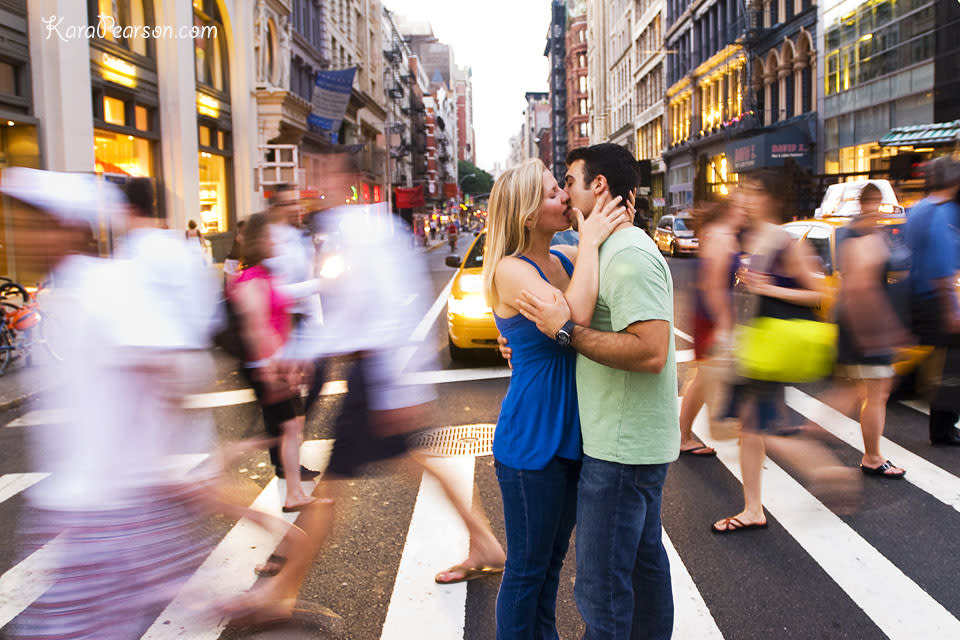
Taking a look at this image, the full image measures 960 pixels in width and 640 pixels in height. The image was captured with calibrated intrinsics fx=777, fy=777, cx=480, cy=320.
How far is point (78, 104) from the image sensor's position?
16.2 m

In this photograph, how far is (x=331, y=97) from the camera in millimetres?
34000

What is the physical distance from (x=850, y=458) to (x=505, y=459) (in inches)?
173

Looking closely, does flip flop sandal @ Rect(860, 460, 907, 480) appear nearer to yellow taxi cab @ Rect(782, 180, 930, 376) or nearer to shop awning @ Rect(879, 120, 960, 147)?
yellow taxi cab @ Rect(782, 180, 930, 376)

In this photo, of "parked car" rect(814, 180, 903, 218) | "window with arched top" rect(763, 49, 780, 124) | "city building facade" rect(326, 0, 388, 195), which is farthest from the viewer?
"city building facade" rect(326, 0, 388, 195)

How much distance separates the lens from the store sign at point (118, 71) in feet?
61.2

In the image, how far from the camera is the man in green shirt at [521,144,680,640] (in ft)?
7.86

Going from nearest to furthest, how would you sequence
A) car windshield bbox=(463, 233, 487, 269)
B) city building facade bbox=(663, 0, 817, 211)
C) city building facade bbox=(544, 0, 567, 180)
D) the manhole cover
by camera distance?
the manhole cover
car windshield bbox=(463, 233, 487, 269)
city building facade bbox=(663, 0, 817, 211)
city building facade bbox=(544, 0, 567, 180)

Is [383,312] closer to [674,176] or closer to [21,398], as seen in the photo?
[21,398]

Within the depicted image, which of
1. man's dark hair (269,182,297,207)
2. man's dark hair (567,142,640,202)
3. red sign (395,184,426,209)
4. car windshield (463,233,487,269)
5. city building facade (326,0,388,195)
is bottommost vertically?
car windshield (463,233,487,269)

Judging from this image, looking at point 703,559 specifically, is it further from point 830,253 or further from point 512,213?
point 830,253

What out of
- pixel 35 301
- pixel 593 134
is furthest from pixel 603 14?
pixel 35 301

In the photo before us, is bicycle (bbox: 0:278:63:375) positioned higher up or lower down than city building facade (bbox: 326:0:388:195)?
lower down

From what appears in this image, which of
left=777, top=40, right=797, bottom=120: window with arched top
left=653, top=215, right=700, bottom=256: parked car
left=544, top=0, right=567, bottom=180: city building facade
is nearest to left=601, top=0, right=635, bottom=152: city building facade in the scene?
left=777, top=40, right=797, bottom=120: window with arched top

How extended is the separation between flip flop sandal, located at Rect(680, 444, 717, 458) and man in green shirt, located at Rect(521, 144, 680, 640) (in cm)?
365
